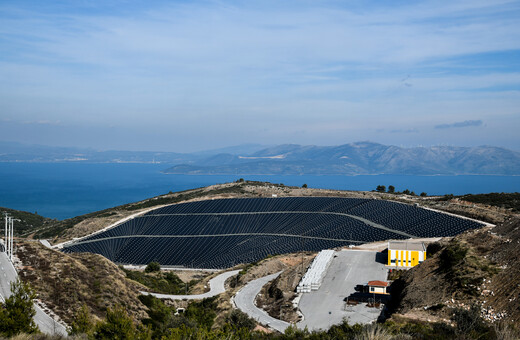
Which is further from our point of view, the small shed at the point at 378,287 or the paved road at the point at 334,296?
the small shed at the point at 378,287

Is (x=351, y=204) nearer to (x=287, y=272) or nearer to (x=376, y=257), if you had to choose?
(x=376, y=257)

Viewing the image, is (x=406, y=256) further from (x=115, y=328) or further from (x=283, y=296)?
(x=115, y=328)

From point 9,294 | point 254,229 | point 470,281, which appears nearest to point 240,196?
point 254,229

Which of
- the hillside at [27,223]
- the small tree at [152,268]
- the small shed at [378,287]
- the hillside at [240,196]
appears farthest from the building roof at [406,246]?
the hillside at [27,223]

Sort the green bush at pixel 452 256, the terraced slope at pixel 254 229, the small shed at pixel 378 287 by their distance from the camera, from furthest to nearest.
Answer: the terraced slope at pixel 254 229 < the small shed at pixel 378 287 < the green bush at pixel 452 256

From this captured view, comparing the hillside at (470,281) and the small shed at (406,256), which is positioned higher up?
the hillside at (470,281)

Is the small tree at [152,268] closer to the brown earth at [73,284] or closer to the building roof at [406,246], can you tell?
the brown earth at [73,284]

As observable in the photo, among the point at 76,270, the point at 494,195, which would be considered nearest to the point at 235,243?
the point at 76,270
